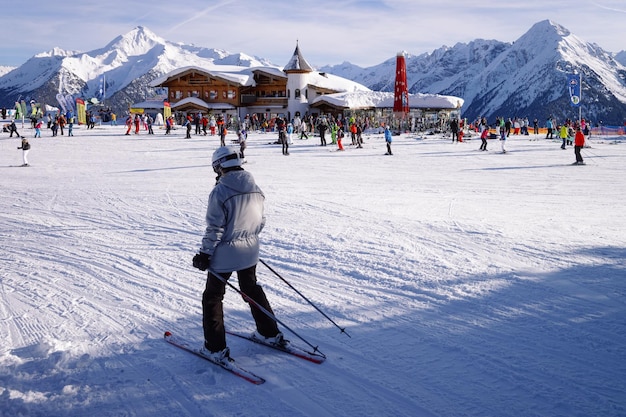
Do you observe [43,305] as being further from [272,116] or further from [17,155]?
[272,116]

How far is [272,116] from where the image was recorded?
4659 cm

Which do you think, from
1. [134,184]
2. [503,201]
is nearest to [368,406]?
[503,201]

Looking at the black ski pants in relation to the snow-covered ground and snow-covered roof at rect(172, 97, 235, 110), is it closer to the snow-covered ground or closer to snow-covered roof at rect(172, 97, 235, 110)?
the snow-covered ground

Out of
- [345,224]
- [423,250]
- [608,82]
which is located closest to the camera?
[423,250]

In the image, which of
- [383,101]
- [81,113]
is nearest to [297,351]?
[81,113]

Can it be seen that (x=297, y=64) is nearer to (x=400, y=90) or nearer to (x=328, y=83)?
(x=328, y=83)

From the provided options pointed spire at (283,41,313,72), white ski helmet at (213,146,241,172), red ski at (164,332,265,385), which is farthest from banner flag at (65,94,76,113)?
white ski helmet at (213,146,241,172)

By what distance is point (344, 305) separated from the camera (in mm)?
4645

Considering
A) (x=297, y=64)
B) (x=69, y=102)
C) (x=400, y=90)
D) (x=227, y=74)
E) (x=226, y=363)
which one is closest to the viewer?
(x=226, y=363)

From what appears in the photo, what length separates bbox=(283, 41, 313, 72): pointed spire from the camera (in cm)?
4534

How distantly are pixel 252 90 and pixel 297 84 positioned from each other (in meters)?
5.07

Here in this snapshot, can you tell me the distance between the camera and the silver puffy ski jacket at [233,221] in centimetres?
328

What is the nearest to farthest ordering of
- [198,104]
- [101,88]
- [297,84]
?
1. [101,88]
2. [198,104]
3. [297,84]

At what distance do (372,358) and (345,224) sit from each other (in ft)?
15.0
